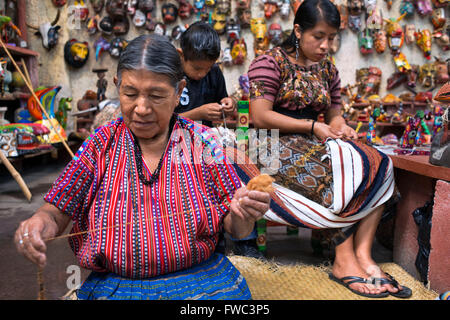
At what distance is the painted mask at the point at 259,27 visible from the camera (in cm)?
561

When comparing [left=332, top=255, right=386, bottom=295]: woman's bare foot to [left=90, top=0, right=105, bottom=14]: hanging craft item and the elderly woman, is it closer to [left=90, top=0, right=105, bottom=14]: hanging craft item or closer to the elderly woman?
the elderly woman

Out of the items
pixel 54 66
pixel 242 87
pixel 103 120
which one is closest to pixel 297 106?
pixel 103 120

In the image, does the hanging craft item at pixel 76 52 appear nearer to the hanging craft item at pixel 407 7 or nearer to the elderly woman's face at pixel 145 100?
the hanging craft item at pixel 407 7

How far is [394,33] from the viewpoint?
552cm

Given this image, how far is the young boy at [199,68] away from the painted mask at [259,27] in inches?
133

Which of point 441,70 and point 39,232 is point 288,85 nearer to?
point 39,232

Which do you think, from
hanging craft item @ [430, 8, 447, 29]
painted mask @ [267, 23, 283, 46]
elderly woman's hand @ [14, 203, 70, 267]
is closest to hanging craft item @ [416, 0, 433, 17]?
hanging craft item @ [430, 8, 447, 29]

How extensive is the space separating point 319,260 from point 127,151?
165 centimetres

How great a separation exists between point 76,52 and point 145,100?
5.42m

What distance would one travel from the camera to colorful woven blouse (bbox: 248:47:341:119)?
2.11 m

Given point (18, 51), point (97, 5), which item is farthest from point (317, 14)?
point (97, 5)

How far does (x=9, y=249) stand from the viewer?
248 cm

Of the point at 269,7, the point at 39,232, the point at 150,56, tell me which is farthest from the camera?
the point at 269,7

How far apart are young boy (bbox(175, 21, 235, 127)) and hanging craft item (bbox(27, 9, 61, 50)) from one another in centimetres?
441
